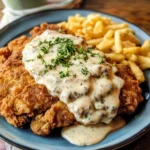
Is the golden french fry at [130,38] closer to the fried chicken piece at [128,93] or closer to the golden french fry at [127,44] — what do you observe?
the golden french fry at [127,44]

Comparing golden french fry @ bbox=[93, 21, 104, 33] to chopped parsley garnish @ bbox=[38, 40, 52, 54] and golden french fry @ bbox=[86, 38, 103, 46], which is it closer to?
golden french fry @ bbox=[86, 38, 103, 46]

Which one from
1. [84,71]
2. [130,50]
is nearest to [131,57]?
[130,50]

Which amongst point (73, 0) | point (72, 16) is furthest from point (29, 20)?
point (73, 0)

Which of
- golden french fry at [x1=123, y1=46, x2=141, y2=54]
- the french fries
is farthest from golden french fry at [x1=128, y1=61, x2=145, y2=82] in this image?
golden french fry at [x1=123, y1=46, x2=141, y2=54]

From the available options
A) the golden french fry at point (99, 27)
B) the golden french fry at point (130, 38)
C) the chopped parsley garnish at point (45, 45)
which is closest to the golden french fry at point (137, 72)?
the golden french fry at point (130, 38)

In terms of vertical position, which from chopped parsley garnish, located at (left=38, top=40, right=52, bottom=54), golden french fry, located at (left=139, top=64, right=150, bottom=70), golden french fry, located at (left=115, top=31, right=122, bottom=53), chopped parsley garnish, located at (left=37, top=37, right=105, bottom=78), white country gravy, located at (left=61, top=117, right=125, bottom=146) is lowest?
white country gravy, located at (left=61, top=117, right=125, bottom=146)

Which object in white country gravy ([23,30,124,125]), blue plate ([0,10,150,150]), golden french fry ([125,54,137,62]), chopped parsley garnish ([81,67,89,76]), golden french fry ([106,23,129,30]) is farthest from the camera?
golden french fry ([106,23,129,30])

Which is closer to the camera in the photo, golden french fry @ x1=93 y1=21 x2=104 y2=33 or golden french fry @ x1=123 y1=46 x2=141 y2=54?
golden french fry @ x1=123 y1=46 x2=141 y2=54

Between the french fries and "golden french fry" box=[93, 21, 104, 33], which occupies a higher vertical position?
"golden french fry" box=[93, 21, 104, 33]
